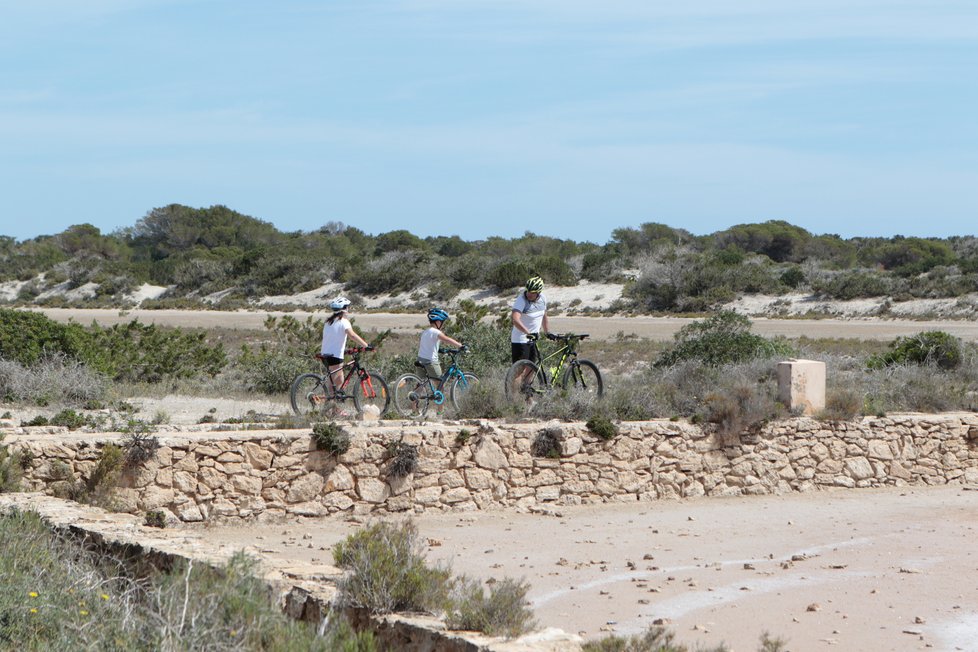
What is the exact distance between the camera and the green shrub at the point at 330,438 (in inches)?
474

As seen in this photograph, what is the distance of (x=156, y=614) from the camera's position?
226 inches

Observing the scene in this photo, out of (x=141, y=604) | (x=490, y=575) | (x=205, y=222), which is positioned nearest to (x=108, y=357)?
(x=490, y=575)

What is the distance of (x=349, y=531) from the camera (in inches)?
454

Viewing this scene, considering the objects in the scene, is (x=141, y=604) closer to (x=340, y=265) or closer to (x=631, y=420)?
(x=631, y=420)

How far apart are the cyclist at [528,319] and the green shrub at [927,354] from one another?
7780 mm

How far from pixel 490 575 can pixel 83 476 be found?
12.9ft

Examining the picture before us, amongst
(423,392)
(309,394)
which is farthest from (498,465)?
(309,394)

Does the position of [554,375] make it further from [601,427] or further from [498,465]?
[498,465]

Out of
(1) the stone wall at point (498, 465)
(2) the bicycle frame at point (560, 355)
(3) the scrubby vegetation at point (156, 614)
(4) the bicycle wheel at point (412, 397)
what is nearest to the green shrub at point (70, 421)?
(1) the stone wall at point (498, 465)

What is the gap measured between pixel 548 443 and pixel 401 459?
1755mm

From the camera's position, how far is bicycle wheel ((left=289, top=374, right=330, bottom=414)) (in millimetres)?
14109

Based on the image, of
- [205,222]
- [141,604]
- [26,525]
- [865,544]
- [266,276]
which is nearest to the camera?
[141,604]

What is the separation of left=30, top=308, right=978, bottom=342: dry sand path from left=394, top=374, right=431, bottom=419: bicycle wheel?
60.2 feet

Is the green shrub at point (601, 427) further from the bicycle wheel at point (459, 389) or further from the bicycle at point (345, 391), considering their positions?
the bicycle at point (345, 391)
